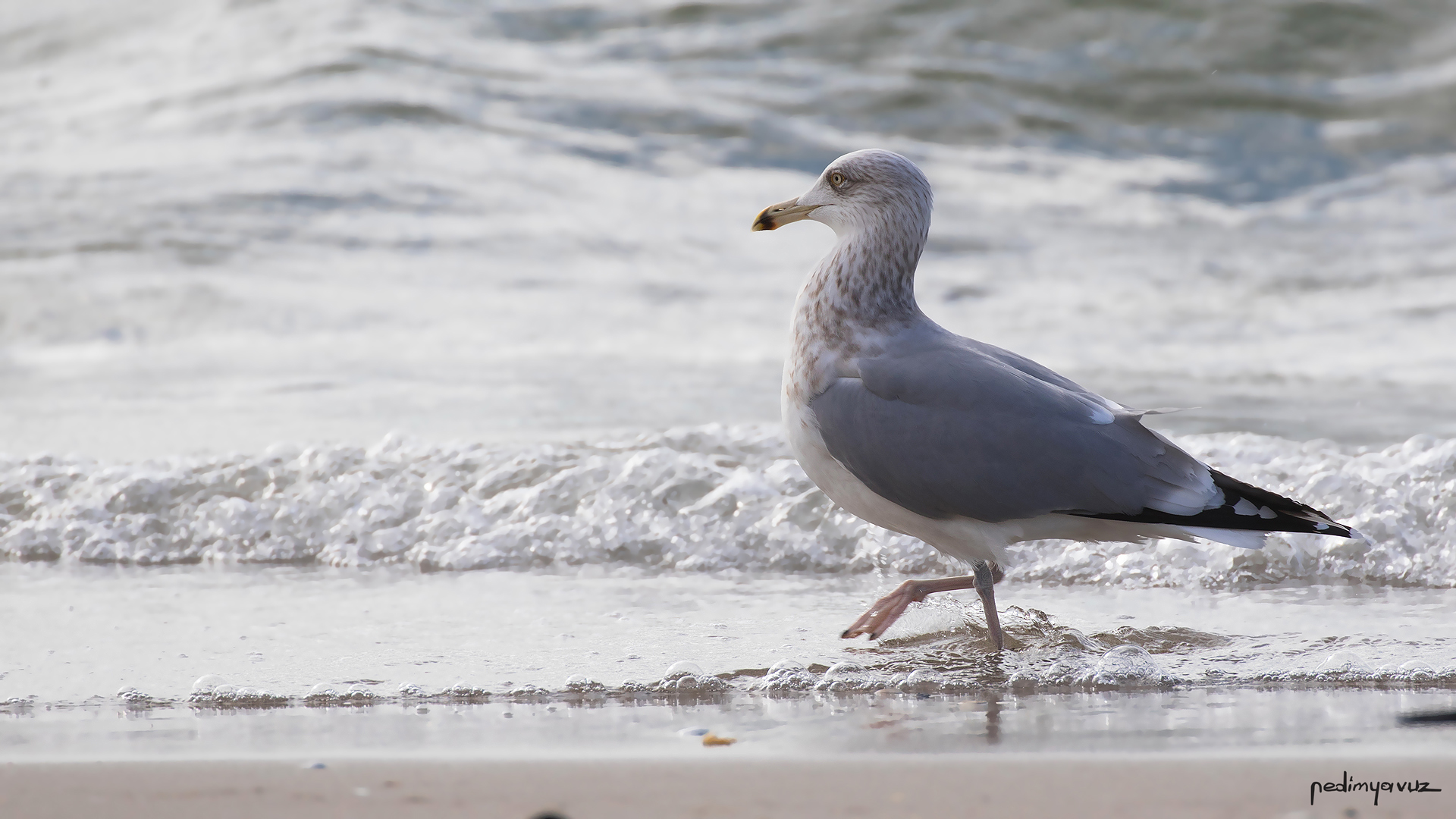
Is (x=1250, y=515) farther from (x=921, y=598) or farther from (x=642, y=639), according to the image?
(x=642, y=639)

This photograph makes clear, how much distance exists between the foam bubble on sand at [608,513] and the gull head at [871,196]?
50.9 inches

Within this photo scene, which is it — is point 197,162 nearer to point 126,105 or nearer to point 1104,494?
point 126,105

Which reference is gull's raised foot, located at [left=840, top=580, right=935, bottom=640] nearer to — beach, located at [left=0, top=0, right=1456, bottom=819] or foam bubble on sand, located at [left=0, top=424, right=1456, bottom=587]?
beach, located at [left=0, top=0, right=1456, bottom=819]

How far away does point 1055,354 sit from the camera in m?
7.55

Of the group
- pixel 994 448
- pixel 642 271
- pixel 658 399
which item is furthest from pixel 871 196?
pixel 642 271

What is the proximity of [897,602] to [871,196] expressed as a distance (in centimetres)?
118

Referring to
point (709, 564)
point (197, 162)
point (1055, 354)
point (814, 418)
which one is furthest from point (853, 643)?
point (197, 162)

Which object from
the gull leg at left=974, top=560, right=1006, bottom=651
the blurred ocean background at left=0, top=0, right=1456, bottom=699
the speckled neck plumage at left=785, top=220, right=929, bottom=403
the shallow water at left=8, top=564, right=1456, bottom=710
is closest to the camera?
the shallow water at left=8, top=564, right=1456, bottom=710

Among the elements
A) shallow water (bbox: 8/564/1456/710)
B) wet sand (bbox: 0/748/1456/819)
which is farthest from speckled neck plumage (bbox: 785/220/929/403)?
wet sand (bbox: 0/748/1456/819)

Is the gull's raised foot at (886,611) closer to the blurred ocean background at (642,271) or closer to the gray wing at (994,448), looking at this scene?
the blurred ocean background at (642,271)

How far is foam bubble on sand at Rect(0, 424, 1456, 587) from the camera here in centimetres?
444

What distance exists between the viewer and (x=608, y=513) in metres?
4.97

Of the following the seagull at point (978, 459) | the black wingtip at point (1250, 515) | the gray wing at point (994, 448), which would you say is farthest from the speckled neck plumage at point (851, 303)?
the black wingtip at point (1250, 515)

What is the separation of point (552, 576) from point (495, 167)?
6642 mm
